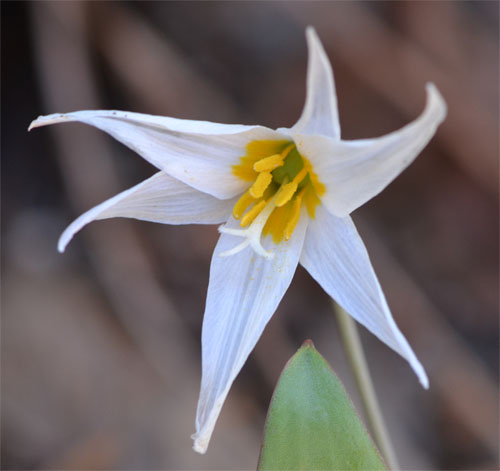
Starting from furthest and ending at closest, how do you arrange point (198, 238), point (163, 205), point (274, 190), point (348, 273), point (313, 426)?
1. point (198, 238)
2. point (274, 190)
3. point (163, 205)
4. point (348, 273)
5. point (313, 426)

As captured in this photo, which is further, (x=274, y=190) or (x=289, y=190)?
(x=274, y=190)

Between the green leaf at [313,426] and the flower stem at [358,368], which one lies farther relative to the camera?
the flower stem at [358,368]

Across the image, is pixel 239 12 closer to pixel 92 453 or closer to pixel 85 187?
pixel 85 187

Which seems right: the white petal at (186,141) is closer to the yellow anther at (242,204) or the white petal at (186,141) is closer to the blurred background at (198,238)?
the yellow anther at (242,204)

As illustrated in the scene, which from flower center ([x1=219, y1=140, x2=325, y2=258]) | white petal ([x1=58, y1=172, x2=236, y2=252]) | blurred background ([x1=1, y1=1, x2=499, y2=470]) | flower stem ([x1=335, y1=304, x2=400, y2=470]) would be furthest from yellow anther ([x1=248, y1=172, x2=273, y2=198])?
blurred background ([x1=1, y1=1, x2=499, y2=470])

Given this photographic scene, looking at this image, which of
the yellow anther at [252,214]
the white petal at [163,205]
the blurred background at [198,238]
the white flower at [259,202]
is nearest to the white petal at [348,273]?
the white flower at [259,202]

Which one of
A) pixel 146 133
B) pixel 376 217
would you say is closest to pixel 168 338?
pixel 376 217

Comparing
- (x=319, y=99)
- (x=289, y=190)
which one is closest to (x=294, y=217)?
(x=289, y=190)

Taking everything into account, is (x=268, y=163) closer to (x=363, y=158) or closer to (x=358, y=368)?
(x=363, y=158)
